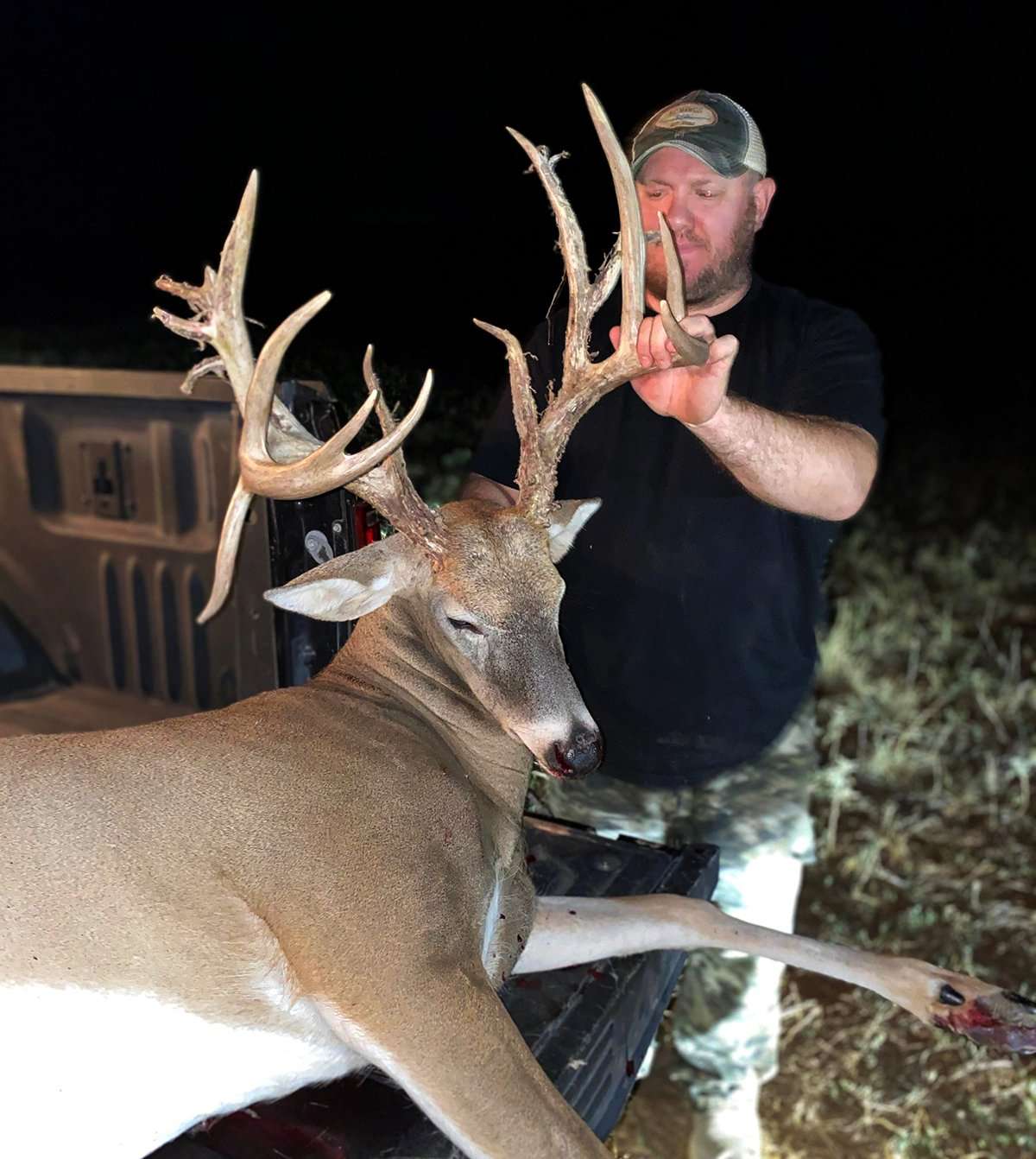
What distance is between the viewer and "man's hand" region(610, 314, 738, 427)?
6.65ft

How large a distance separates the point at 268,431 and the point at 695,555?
106 centimetres

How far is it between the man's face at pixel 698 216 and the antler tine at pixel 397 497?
2.17 feet

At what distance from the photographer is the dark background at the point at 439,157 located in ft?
9.39

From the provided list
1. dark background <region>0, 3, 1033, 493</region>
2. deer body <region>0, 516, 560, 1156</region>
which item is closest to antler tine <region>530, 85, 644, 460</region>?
dark background <region>0, 3, 1033, 493</region>

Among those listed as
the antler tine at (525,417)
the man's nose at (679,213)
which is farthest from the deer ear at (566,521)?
the man's nose at (679,213)

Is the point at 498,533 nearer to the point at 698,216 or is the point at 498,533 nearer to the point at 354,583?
the point at 354,583

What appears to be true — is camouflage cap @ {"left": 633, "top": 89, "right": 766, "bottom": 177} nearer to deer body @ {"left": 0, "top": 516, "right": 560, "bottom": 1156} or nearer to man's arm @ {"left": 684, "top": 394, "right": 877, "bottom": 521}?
man's arm @ {"left": 684, "top": 394, "right": 877, "bottom": 521}

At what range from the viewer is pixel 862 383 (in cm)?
244

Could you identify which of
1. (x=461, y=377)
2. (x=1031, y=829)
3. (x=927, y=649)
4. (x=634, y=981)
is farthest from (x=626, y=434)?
(x=927, y=649)

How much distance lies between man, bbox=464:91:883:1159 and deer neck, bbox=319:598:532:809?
0.45 metres

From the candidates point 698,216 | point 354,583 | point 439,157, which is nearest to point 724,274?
point 698,216

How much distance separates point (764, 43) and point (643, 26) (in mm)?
702

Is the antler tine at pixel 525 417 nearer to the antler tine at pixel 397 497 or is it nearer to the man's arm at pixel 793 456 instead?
the antler tine at pixel 397 497

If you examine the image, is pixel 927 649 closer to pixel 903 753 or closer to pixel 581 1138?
pixel 903 753
